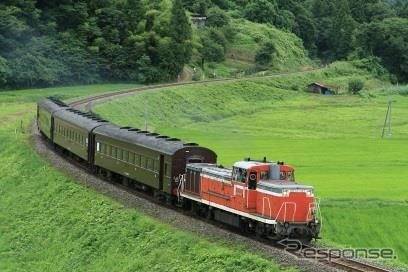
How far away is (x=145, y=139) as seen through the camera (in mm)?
32594

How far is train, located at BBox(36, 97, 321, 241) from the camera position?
2322cm

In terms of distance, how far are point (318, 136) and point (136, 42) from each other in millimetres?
39459

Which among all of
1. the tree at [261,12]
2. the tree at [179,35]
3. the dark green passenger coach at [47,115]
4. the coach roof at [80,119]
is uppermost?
the tree at [261,12]

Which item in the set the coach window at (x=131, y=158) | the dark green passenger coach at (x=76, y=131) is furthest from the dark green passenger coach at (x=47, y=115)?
the coach window at (x=131, y=158)

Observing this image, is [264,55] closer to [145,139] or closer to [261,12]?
[261,12]

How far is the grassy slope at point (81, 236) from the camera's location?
78.4 feet

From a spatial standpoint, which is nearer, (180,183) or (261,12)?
(180,183)

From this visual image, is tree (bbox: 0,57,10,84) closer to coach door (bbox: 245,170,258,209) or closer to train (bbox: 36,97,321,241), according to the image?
train (bbox: 36,97,321,241)

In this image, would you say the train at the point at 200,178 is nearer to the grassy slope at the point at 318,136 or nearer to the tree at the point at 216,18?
the grassy slope at the point at 318,136

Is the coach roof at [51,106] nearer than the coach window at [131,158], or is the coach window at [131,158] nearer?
the coach window at [131,158]

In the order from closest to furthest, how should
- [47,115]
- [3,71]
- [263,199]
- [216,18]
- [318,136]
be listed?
[263,199] → [47,115] → [318,136] → [3,71] → [216,18]

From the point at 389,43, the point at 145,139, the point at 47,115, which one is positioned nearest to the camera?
the point at 145,139

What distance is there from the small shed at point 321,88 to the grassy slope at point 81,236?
77.5 meters

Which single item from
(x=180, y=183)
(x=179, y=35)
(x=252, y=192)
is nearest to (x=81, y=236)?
(x=180, y=183)
